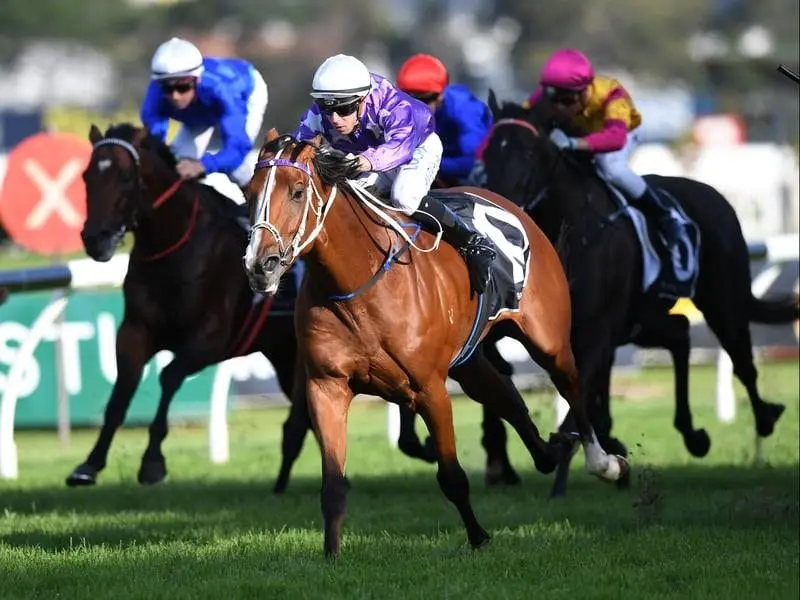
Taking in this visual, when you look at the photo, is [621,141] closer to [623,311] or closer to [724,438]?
[623,311]

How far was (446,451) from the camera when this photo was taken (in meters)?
5.95

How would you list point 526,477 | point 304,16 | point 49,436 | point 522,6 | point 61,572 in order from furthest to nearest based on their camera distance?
1. point 304,16
2. point 522,6
3. point 49,436
4. point 526,477
5. point 61,572

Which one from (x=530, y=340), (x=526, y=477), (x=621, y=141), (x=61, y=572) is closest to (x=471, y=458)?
(x=526, y=477)

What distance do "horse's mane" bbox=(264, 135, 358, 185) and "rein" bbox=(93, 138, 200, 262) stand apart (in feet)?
8.20

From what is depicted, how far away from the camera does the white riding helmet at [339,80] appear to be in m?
5.76

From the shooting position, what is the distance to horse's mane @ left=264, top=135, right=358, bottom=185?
5.48 m

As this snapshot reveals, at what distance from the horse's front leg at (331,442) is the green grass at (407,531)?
0.12 m

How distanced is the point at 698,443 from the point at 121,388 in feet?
10.2

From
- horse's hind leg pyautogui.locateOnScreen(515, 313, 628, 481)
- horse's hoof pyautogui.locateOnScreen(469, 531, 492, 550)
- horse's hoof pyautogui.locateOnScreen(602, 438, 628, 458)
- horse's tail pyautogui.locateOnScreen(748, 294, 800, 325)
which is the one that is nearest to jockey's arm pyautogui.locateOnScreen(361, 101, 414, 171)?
horse's hind leg pyautogui.locateOnScreen(515, 313, 628, 481)

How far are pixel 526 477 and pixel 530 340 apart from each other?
2520mm

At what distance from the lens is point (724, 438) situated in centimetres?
1033

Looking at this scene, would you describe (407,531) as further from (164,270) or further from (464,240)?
(164,270)

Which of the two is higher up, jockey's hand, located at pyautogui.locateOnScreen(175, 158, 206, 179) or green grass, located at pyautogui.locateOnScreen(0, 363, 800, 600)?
jockey's hand, located at pyautogui.locateOnScreen(175, 158, 206, 179)

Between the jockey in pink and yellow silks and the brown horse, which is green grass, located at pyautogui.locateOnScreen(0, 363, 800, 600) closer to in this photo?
the brown horse
